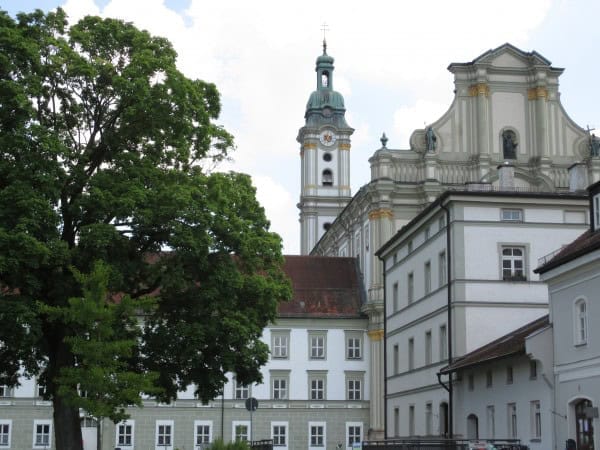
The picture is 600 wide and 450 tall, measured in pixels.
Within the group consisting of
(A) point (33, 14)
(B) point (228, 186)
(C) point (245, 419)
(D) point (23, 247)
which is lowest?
(C) point (245, 419)

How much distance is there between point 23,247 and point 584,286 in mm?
14707

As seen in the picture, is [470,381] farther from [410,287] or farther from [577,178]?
[577,178]

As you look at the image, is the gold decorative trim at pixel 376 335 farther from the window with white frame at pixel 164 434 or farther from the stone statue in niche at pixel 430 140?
the window with white frame at pixel 164 434

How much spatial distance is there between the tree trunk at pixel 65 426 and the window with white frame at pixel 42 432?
35737 millimetres

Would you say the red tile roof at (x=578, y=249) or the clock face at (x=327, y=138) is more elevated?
the clock face at (x=327, y=138)

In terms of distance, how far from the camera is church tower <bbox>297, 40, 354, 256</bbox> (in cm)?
A: 8800

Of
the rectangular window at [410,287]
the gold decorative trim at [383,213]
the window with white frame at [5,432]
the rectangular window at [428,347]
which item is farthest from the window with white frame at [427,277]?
the window with white frame at [5,432]

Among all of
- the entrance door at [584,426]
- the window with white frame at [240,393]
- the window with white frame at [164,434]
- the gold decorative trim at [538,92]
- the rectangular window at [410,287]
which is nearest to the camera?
Result: the entrance door at [584,426]

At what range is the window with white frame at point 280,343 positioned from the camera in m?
67.2

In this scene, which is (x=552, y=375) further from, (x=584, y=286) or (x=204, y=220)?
(x=204, y=220)

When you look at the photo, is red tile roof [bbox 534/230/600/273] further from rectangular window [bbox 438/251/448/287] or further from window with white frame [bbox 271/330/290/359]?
window with white frame [bbox 271/330/290/359]

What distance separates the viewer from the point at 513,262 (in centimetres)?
3947

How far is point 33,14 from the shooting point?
31.4 meters

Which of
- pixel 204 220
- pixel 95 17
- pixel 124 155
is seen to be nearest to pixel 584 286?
pixel 204 220
